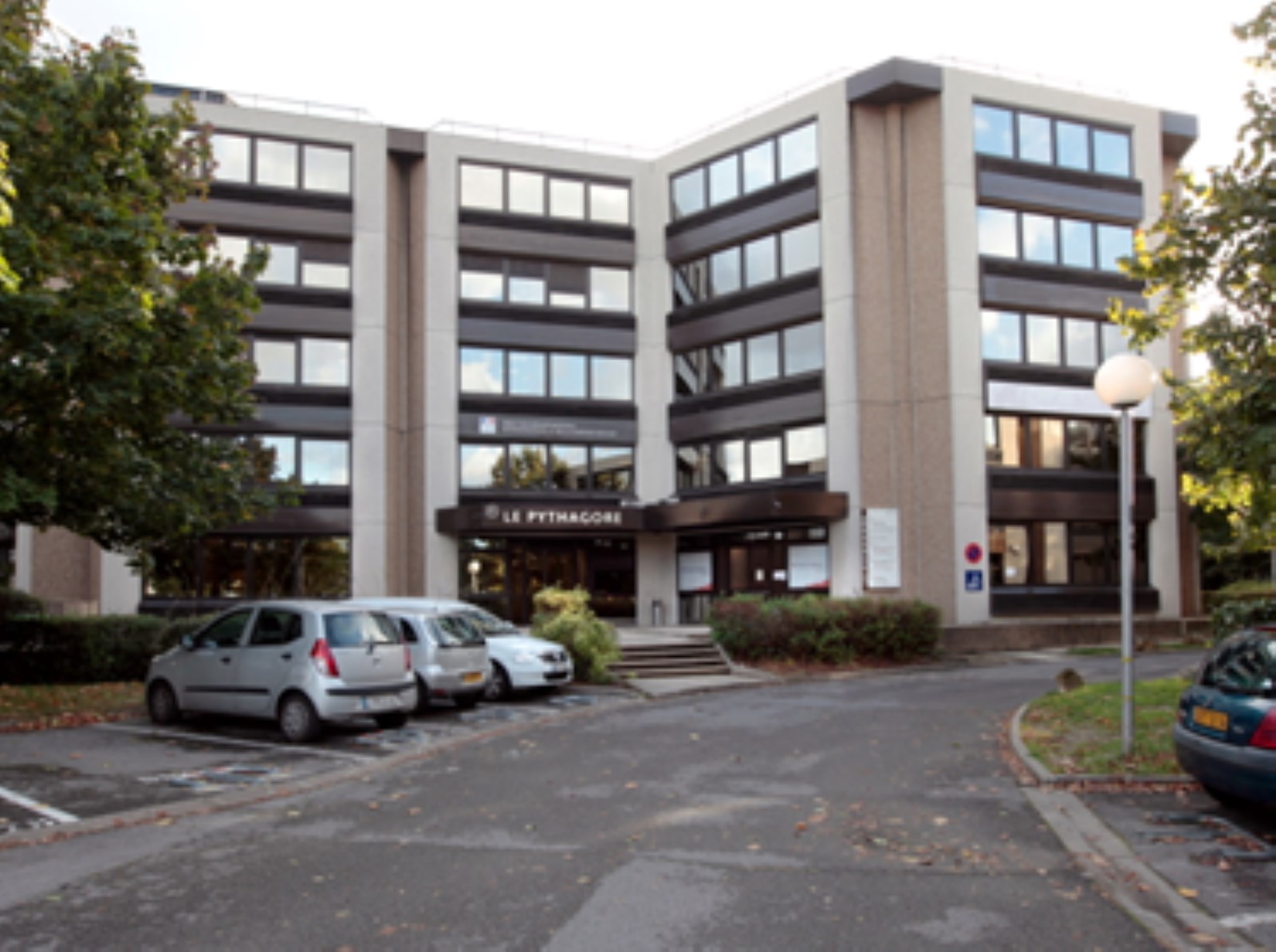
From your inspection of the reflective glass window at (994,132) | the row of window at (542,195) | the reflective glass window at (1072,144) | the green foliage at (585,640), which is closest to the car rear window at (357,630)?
the green foliage at (585,640)

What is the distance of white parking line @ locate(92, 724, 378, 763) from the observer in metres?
11.3

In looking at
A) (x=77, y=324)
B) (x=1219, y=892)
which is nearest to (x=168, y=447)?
(x=77, y=324)

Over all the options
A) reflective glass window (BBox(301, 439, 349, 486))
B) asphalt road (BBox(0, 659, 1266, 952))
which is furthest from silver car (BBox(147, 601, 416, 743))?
reflective glass window (BBox(301, 439, 349, 486))

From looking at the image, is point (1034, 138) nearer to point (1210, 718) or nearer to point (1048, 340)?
point (1048, 340)

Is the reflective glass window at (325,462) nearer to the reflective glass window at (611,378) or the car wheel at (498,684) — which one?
the reflective glass window at (611,378)

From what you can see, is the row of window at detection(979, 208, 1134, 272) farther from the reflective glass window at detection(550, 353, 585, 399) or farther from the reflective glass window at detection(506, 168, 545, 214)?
the reflective glass window at detection(506, 168, 545, 214)

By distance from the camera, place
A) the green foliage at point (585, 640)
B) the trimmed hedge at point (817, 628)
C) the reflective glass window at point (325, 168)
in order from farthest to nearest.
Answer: the reflective glass window at point (325, 168)
the trimmed hedge at point (817, 628)
the green foliage at point (585, 640)

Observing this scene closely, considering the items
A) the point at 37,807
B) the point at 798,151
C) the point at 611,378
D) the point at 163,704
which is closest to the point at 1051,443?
the point at 798,151

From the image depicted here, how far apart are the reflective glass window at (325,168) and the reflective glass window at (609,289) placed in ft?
24.6

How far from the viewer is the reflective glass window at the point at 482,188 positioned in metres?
30.6

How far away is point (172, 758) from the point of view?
11.0 meters

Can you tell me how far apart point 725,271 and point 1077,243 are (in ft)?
31.7

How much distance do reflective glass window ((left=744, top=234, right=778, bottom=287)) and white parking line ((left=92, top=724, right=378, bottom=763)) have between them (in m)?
20.8

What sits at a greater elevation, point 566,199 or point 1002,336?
point 566,199
